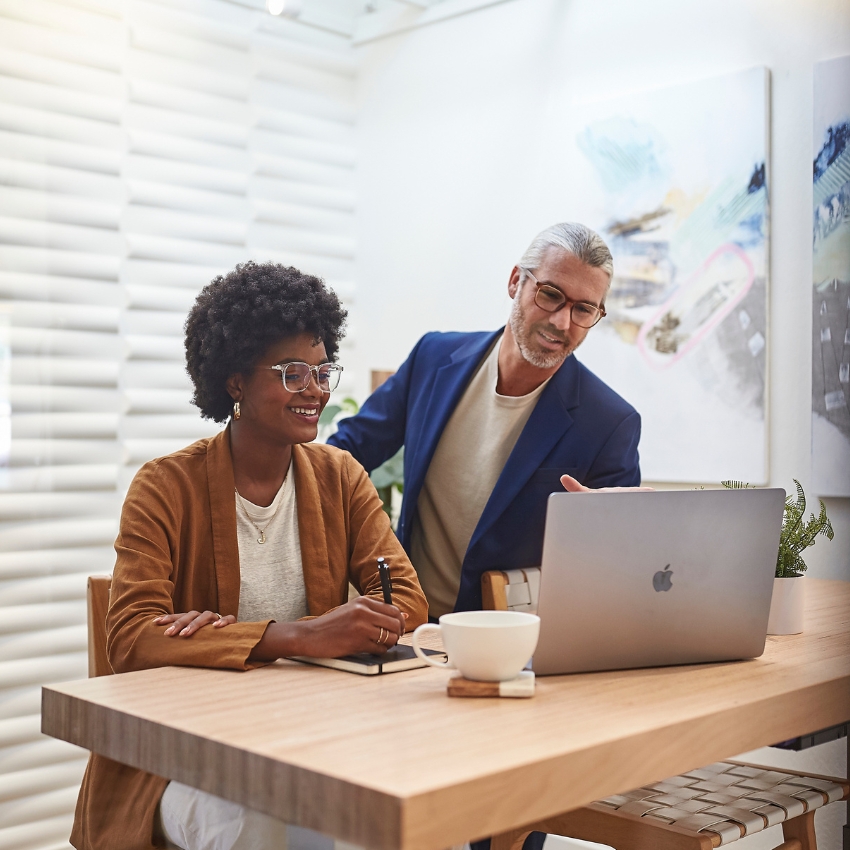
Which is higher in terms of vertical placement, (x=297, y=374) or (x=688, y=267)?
(x=688, y=267)

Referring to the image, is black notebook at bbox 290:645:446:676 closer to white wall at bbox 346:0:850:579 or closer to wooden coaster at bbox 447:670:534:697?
wooden coaster at bbox 447:670:534:697

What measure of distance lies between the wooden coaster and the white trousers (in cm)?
39

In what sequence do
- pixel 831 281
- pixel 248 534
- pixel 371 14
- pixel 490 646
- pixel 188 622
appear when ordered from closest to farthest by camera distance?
pixel 490 646 < pixel 188 622 < pixel 248 534 < pixel 831 281 < pixel 371 14

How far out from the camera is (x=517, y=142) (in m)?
3.99

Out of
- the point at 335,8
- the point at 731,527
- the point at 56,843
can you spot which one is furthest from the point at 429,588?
the point at 335,8

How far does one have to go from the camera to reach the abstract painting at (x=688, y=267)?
3.23 m

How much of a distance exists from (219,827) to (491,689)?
515mm

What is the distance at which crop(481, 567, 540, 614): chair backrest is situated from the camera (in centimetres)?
223

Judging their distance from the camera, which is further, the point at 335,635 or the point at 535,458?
the point at 535,458

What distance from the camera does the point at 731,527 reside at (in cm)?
165

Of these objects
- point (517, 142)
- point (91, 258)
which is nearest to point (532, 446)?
point (517, 142)

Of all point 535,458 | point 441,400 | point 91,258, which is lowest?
point 535,458

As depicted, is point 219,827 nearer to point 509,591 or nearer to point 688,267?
point 509,591

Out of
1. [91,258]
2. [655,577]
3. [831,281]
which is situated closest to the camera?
[655,577]
